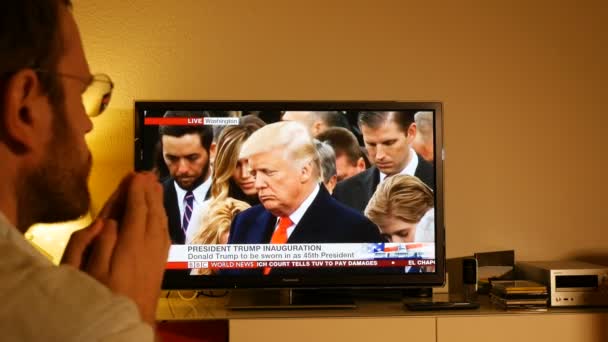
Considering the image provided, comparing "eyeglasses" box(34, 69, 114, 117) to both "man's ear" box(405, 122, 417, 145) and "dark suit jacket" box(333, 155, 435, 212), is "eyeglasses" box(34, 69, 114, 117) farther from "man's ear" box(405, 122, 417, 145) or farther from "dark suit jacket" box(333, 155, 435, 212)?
"man's ear" box(405, 122, 417, 145)

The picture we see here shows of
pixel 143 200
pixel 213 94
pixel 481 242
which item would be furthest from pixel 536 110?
pixel 143 200

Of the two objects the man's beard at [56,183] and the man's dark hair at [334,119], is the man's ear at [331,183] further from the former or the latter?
the man's beard at [56,183]

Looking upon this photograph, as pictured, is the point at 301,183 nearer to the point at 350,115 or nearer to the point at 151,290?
the point at 350,115

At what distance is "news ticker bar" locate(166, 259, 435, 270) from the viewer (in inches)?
96.0

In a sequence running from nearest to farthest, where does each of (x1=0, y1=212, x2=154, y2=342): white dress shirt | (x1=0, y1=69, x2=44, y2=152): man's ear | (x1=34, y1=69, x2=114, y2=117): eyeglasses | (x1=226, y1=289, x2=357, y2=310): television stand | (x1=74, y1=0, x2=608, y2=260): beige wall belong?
(x1=0, y1=212, x2=154, y2=342): white dress shirt, (x1=0, y1=69, x2=44, y2=152): man's ear, (x1=34, y1=69, x2=114, y2=117): eyeglasses, (x1=226, y1=289, x2=357, y2=310): television stand, (x1=74, y1=0, x2=608, y2=260): beige wall

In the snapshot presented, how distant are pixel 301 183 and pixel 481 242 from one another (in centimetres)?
93

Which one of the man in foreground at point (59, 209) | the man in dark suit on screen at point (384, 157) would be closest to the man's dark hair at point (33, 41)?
the man in foreground at point (59, 209)

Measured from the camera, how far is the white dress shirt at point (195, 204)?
242 cm

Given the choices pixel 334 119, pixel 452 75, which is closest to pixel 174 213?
pixel 334 119

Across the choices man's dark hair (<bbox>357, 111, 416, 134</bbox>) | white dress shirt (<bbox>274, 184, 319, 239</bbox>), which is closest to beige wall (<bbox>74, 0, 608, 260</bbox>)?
man's dark hair (<bbox>357, 111, 416, 134</bbox>)

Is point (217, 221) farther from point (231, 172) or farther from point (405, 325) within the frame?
point (405, 325)

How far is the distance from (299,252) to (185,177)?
0.55 m

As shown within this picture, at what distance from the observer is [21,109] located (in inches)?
21.7

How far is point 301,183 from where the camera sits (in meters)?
2.45
